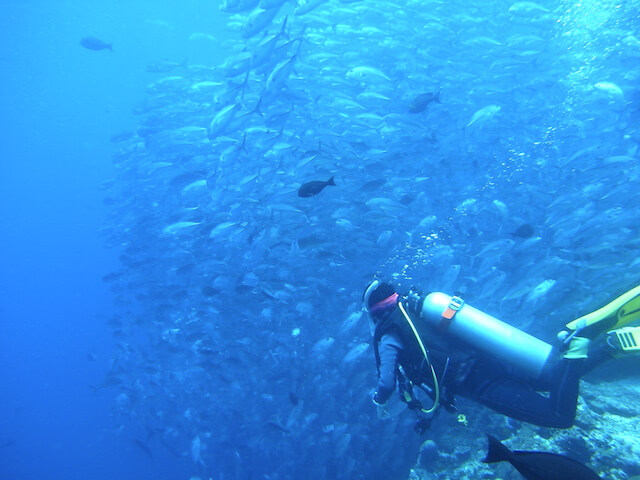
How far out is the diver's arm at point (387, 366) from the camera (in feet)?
10.7

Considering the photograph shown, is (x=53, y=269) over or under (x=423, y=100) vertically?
under

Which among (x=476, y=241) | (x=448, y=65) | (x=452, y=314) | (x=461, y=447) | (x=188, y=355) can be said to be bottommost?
(x=188, y=355)

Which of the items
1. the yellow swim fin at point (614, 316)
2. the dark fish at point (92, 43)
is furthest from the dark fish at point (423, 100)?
the dark fish at point (92, 43)

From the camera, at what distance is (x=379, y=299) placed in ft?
11.9

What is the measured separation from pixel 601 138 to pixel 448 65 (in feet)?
15.0

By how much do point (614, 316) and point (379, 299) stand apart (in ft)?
7.27

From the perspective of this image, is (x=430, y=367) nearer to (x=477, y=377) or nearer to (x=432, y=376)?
(x=432, y=376)

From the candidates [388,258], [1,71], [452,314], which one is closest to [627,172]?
[388,258]

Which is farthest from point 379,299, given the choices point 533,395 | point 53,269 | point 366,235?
point 53,269

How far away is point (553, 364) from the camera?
11.4ft

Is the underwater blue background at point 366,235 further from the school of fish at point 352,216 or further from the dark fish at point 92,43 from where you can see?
the dark fish at point 92,43

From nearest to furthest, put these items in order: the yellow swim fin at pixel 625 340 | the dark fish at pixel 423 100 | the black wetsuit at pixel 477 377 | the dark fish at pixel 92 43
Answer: the yellow swim fin at pixel 625 340, the black wetsuit at pixel 477 377, the dark fish at pixel 423 100, the dark fish at pixel 92 43

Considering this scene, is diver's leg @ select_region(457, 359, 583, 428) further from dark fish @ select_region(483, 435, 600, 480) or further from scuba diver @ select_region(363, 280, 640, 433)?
dark fish @ select_region(483, 435, 600, 480)

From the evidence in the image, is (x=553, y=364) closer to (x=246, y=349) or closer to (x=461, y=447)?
(x=461, y=447)
